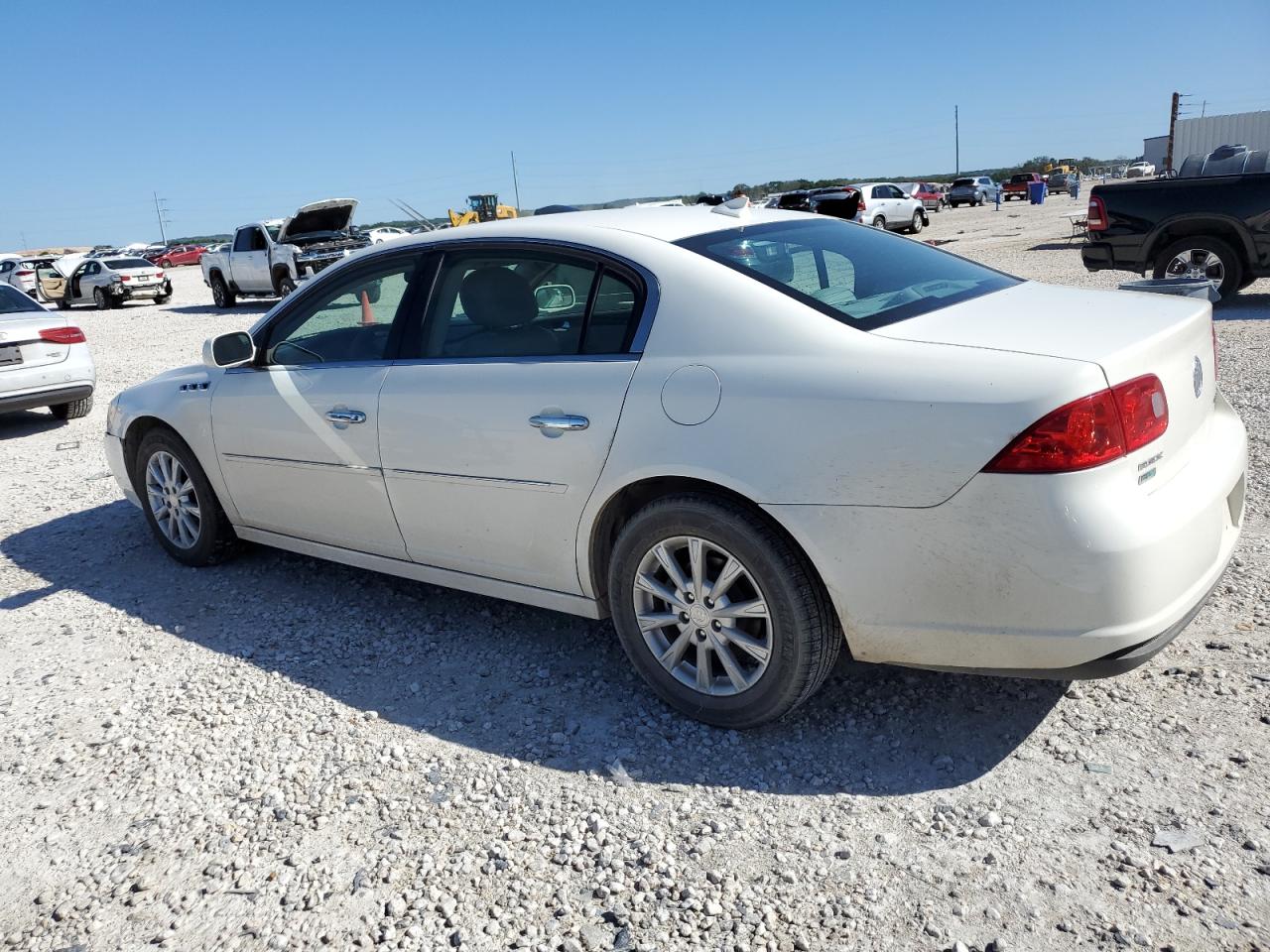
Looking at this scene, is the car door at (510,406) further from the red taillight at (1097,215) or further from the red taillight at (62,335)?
the red taillight at (1097,215)

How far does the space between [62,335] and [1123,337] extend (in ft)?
30.4

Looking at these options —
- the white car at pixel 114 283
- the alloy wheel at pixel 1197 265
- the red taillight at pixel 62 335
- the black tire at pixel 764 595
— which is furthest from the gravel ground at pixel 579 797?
Result: the white car at pixel 114 283

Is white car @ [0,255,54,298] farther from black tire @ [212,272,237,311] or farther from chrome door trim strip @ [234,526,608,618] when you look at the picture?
chrome door trim strip @ [234,526,608,618]

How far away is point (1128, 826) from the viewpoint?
2.56 meters

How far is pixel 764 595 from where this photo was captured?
2.92m

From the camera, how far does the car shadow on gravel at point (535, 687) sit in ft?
9.86

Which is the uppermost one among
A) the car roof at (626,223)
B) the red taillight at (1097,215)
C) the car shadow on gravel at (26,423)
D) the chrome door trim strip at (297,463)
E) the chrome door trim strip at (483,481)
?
the car roof at (626,223)

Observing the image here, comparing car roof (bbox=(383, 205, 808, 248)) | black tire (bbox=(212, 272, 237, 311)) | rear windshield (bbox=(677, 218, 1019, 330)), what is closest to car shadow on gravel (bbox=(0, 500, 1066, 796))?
rear windshield (bbox=(677, 218, 1019, 330))

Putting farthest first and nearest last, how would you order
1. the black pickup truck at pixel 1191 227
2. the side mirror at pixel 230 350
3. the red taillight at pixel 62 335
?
the black pickup truck at pixel 1191 227
the red taillight at pixel 62 335
the side mirror at pixel 230 350

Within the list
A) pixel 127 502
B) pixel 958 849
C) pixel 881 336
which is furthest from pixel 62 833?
pixel 127 502

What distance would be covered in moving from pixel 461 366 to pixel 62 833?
6.35 feet

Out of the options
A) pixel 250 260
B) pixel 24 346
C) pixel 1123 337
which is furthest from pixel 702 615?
pixel 250 260

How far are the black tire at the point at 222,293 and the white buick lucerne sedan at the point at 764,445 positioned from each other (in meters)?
20.3

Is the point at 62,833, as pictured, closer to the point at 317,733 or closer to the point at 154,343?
the point at 317,733
